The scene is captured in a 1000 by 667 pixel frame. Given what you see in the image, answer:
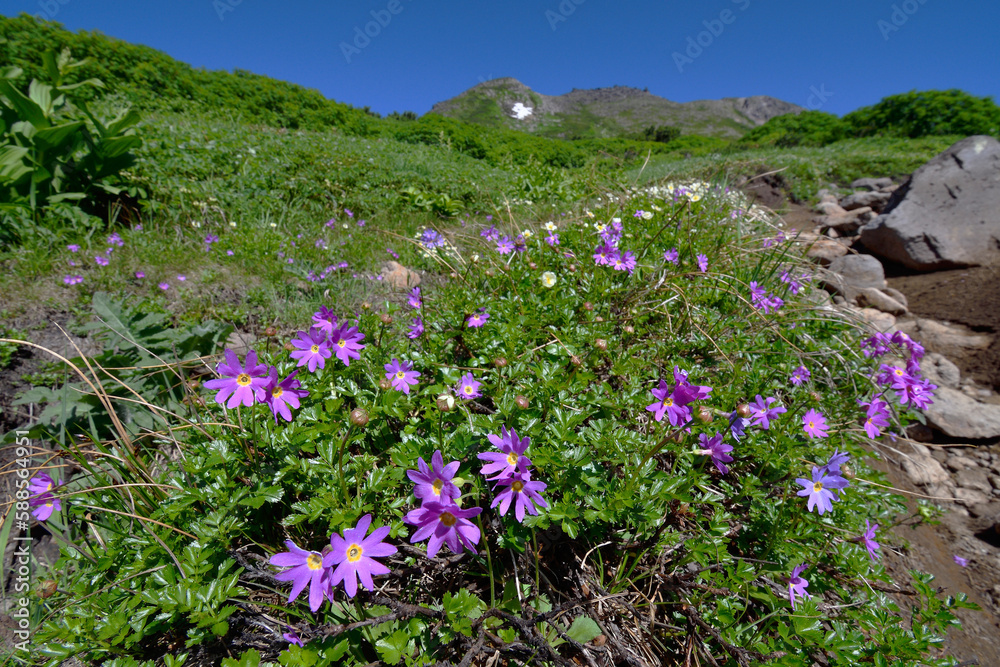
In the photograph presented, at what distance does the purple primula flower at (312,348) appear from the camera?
1609 millimetres

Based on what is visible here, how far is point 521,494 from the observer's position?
1.18 metres

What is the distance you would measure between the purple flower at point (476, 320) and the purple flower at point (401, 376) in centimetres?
55

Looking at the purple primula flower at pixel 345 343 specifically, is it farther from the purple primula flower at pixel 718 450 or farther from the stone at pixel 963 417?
the stone at pixel 963 417

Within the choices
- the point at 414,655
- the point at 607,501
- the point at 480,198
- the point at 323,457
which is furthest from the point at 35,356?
the point at 480,198

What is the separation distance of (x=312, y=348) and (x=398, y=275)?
2.15 m

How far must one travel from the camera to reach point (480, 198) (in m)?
6.63

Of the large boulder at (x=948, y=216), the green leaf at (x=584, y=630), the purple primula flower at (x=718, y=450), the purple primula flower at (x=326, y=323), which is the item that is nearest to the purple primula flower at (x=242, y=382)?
the purple primula flower at (x=326, y=323)

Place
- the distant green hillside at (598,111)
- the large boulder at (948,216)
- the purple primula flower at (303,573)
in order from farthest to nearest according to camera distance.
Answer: the distant green hillside at (598,111), the large boulder at (948,216), the purple primula flower at (303,573)

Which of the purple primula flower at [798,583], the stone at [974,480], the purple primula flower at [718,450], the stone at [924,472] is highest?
the purple primula flower at [718,450]

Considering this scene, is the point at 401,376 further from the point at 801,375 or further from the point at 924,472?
the point at 924,472

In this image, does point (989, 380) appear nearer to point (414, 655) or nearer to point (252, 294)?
point (414, 655)

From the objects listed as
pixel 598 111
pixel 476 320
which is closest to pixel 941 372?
pixel 476 320

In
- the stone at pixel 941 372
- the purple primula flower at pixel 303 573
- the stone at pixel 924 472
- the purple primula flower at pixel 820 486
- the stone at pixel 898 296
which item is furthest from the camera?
the stone at pixel 898 296

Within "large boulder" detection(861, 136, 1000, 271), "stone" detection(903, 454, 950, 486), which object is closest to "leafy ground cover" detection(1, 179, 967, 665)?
"stone" detection(903, 454, 950, 486)
